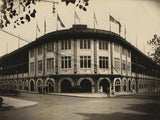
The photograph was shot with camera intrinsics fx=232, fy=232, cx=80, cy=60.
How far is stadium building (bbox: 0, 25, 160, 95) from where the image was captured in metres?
7.92

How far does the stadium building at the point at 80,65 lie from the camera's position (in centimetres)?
792

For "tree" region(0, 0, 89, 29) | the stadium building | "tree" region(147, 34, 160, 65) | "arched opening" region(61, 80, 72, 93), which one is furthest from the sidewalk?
"tree" region(147, 34, 160, 65)

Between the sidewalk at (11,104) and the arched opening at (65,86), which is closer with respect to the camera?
the sidewalk at (11,104)

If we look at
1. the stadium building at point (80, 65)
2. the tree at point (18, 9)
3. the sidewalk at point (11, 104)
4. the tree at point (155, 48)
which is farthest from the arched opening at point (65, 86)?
the tree at point (18, 9)

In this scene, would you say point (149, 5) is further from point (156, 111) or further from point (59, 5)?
point (156, 111)

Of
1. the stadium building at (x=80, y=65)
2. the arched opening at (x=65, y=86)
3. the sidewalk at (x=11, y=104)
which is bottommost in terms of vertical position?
the sidewalk at (x=11, y=104)

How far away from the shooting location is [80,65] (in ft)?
48.1

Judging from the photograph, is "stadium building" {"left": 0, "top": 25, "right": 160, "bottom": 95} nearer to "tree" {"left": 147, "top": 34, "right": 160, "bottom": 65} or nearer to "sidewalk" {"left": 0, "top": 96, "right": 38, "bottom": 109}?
"tree" {"left": 147, "top": 34, "right": 160, "bottom": 65}

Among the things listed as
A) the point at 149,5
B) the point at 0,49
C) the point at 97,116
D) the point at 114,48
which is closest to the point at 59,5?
the point at 0,49

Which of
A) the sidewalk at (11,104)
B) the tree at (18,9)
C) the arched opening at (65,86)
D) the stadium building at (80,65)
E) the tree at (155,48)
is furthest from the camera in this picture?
the arched opening at (65,86)

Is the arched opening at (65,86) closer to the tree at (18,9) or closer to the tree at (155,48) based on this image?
the tree at (155,48)

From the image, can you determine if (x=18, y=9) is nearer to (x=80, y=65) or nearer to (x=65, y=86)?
(x=65, y=86)

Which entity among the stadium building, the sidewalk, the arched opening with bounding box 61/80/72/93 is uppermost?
the stadium building

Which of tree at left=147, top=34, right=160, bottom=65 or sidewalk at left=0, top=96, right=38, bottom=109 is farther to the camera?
sidewalk at left=0, top=96, right=38, bottom=109
